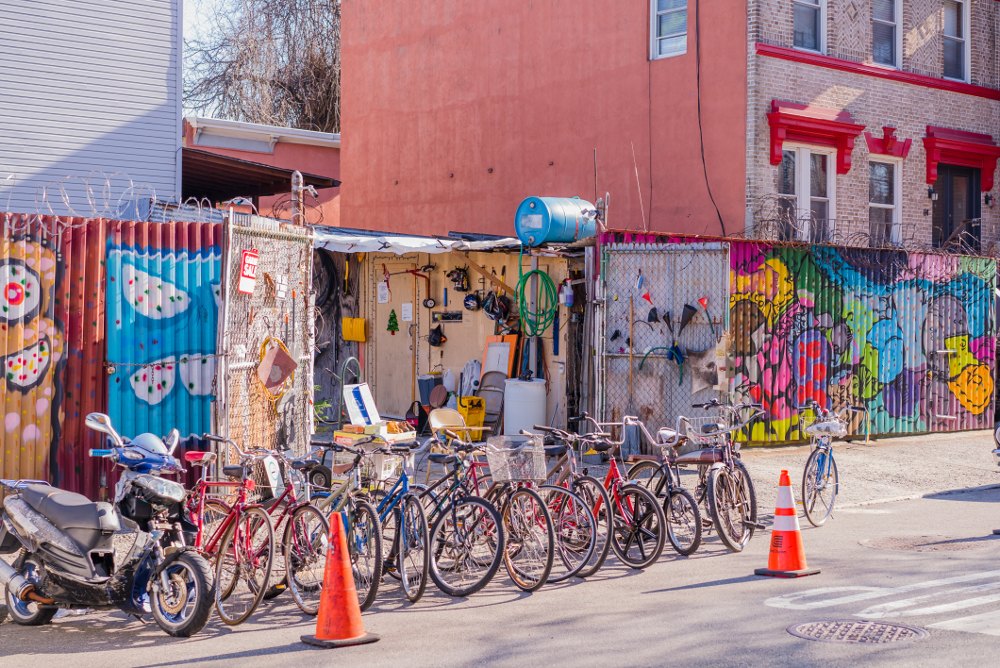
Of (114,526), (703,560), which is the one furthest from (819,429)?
(114,526)

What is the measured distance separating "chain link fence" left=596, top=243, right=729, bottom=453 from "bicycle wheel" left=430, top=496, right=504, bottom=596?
7.24 meters

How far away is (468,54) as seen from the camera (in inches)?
949

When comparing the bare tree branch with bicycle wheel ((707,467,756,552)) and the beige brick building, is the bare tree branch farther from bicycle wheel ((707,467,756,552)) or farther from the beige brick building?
bicycle wheel ((707,467,756,552))

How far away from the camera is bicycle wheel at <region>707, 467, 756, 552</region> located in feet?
32.8

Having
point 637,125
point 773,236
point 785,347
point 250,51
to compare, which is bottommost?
point 785,347

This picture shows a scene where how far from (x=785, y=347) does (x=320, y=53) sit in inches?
1023

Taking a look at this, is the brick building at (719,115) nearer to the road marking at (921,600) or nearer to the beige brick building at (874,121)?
the beige brick building at (874,121)

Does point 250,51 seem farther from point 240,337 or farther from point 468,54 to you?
point 240,337

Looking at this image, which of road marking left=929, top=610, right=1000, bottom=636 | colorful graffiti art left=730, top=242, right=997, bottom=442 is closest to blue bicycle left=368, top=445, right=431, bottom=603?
road marking left=929, top=610, right=1000, bottom=636

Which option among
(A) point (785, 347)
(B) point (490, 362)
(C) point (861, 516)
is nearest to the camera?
(C) point (861, 516)

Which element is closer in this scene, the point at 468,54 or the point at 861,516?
the point at 861,516

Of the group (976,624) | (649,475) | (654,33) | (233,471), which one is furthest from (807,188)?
(233,471)

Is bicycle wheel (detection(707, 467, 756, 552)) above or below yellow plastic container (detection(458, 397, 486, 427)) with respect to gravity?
below

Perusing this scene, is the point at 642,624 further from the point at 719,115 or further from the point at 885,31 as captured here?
the point at 885,31
